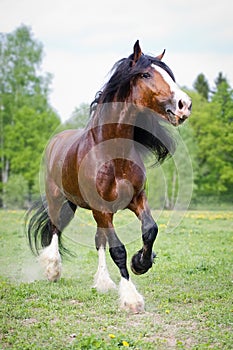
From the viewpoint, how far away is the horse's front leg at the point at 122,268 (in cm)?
580

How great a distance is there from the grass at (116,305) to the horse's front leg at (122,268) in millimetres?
150

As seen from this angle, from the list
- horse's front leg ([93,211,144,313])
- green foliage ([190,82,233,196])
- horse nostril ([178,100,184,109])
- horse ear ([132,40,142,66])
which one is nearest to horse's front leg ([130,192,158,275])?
horse's front leg ([93,211,144,313])

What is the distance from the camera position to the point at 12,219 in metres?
18.5

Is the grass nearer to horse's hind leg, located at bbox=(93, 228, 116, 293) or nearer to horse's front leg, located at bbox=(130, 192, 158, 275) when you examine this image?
horse's hind leg, located at bbox=(93, 228, 116, 293)

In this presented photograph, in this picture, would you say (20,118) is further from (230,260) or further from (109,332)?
(109,332)

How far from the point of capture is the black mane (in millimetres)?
5926

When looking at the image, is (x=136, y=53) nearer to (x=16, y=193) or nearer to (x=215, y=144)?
(x=16, y=193)

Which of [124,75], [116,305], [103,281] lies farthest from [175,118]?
[103,281]

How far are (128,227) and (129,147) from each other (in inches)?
131

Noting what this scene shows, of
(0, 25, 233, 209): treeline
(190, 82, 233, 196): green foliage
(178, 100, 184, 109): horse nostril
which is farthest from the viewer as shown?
(0, 25, 233, 209): treeline

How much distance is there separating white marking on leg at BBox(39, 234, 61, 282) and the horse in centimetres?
101

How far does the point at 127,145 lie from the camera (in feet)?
20.4

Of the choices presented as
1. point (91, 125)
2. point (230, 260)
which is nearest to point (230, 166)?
point (230, 260)

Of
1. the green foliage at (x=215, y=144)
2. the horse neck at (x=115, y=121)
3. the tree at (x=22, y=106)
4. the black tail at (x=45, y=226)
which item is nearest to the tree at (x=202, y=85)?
the green foliage at (x=215, y=144)
